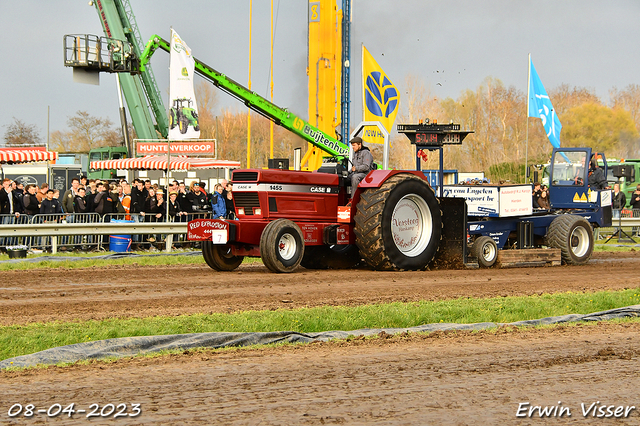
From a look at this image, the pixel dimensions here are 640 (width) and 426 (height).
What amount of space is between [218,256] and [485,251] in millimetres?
5064

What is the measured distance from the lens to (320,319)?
7.39 m

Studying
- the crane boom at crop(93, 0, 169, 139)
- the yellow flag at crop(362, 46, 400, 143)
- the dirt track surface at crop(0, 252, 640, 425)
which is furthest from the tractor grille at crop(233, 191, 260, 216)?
the crane boom at crop(93, 0, 169, 139)

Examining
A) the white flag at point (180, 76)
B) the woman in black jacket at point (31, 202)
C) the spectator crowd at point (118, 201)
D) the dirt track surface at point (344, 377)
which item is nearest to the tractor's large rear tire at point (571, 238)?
the dirt track surface at point (344, 377)

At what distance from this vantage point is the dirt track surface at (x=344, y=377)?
166 inches

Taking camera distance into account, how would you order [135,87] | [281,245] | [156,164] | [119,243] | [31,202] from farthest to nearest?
1. [135,87]
2. [156,164]
3. [119,243]
4. [31,202]
5. [281,245]

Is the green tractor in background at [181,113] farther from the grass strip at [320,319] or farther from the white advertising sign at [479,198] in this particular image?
the grass strip at [320,319]

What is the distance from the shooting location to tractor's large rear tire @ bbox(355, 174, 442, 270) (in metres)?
12.1

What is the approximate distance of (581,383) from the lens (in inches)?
196

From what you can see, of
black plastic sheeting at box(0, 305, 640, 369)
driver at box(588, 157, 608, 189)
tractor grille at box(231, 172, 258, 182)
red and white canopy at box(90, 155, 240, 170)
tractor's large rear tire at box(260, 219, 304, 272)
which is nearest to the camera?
black plastic sheeting at box(0, 305, 640, 369)

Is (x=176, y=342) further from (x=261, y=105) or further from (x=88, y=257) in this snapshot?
(x=261, y=105)

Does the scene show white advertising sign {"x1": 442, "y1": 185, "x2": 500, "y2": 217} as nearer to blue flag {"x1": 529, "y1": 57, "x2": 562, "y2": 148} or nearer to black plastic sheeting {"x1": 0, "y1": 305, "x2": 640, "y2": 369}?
black plastic sheeting {"x1": 0, "y1": 305, "x2": 640, "y2": 369}

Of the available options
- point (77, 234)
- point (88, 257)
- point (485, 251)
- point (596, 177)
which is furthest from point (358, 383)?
point (77, 234)

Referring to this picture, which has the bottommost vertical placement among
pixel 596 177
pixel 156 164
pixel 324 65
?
pixel 596 177

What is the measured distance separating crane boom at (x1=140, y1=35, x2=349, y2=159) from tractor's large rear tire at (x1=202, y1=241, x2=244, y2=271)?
20.4 feet
